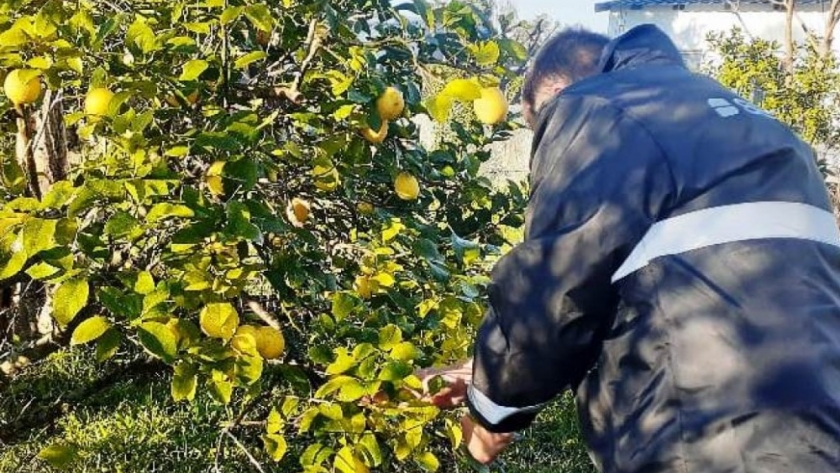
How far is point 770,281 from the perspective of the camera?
3.97ft

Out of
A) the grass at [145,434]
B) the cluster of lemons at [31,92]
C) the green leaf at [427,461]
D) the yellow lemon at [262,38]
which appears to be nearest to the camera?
the cluster of lemons at [31,92]

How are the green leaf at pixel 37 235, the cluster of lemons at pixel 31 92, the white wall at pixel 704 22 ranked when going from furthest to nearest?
the white wall at pixel 704 22
the cluster of lemons at pixel 31 92
the green leaf at pixel 37 235

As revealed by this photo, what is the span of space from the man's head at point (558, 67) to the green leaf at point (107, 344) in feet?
2.67

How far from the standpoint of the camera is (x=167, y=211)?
1.22 metres

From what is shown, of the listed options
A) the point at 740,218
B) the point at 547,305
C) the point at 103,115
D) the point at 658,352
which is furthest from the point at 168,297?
the point at 740,218

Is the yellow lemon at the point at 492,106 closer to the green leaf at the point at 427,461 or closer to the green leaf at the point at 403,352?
the green leaf at the point at 403,352

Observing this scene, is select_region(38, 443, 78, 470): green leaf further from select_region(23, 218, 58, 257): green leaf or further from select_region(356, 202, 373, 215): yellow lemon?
select_region(356, 202, 373, 215): yellow lemon

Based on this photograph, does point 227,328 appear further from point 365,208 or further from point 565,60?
point 565,60

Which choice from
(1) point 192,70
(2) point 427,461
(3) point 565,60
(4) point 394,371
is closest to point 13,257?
(1) point 192,70

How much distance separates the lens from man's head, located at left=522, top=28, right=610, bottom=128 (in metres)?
1.61

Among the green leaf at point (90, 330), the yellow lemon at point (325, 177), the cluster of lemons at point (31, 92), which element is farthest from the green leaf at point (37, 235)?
the yellow lemon at point (325, 177)

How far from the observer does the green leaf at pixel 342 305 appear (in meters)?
1.42

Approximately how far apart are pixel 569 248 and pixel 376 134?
18.1 inches

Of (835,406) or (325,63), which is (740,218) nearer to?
(835,406)
